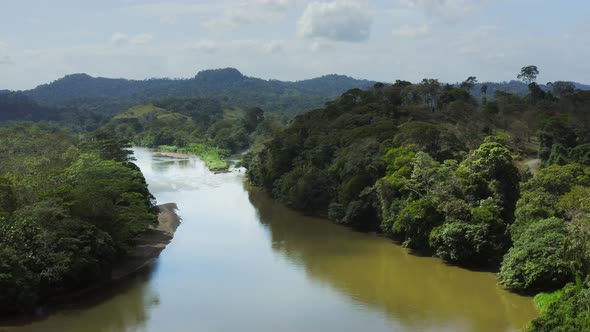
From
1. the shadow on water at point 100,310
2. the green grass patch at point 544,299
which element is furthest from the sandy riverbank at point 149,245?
the green grass patch at point 544,299

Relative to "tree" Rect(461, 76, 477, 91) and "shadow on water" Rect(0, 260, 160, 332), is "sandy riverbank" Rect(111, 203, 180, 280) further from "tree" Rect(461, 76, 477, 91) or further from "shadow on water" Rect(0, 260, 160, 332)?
"tree" Rect(461, 76, 477, 91)

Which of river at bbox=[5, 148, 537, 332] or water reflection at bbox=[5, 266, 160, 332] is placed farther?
river at bbox=[5, 148, 537, 332]

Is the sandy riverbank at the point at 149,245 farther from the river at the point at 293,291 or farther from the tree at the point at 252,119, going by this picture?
the tree at the point at 252,119

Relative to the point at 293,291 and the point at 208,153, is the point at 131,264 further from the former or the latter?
the point at 208,153

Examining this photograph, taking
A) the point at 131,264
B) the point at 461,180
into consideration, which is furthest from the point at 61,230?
the point at 461,180

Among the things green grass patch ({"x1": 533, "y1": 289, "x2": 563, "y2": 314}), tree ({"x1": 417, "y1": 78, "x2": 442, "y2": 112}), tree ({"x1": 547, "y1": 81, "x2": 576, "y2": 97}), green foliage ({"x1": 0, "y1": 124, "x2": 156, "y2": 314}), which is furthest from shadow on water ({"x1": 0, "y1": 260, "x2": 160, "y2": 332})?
tree ({"x1": 547, "y1": 81, "x2": 576, "y2": 97})
